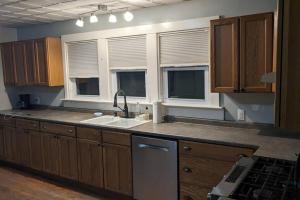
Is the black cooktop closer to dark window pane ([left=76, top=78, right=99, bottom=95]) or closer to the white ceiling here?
the white ceiling

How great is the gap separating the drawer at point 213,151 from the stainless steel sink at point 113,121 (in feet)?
2.70

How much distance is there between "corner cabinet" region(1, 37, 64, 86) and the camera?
4.32 metres

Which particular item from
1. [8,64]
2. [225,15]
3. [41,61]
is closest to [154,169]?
[225,15]

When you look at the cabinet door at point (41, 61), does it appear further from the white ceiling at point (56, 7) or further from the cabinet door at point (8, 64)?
the cabinet door at point (8, 64)

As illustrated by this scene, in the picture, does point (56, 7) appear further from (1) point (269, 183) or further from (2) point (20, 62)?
(1) point (269, 183)

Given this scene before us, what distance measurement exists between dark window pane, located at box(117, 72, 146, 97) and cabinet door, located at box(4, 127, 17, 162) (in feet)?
6.22

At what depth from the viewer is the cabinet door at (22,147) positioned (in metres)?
4.25

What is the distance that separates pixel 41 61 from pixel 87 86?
80 cm

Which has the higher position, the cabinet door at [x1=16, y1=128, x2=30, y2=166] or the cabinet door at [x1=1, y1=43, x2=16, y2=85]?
the cabinet door at [x1=1, y1=43, x2=16, y2=85]

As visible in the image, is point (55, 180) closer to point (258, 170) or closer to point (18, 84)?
point (18, 84)

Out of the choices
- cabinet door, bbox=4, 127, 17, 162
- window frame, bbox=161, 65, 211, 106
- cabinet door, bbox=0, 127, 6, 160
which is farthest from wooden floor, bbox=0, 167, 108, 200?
window frame, bbox=161, 65, 211, 106

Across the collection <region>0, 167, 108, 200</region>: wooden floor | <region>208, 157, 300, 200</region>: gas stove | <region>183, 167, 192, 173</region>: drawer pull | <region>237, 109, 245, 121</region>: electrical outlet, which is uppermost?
<region>237, 109, 245, 121</region>: electrical outlet

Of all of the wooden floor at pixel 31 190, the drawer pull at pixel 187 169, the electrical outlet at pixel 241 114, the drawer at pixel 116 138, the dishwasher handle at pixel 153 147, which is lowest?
the wooden floor at pixel 31 190

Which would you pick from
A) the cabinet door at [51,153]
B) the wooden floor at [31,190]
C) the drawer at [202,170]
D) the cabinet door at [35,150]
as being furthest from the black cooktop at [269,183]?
the cabinet door at [35,150]
